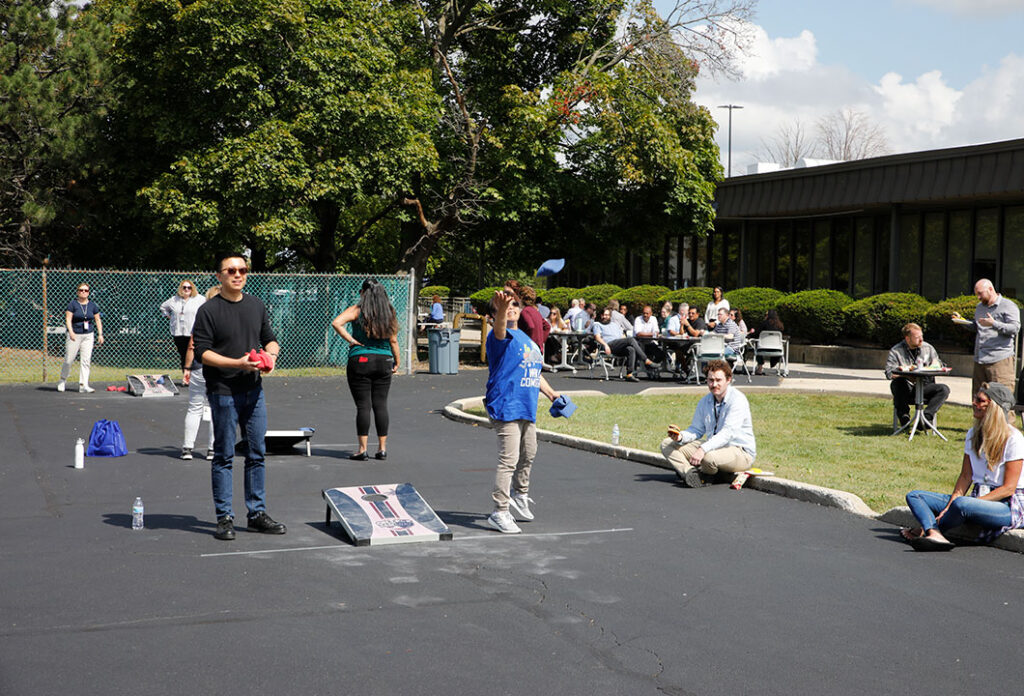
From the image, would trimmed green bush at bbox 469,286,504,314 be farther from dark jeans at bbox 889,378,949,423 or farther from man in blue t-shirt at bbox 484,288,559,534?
man in blue t-shirt at bbox 484,288,559,534

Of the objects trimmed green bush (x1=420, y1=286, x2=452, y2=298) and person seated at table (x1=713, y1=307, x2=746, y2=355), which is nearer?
person seated at table (x1=713, y1=307, x2=746, y2=355)

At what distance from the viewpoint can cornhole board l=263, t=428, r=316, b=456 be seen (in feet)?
38.6

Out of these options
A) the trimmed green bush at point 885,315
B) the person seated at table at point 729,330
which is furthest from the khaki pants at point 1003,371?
the trimmed green bush at point 885,315

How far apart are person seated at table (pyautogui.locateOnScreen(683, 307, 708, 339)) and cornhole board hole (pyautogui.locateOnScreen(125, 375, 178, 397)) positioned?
11.2 m

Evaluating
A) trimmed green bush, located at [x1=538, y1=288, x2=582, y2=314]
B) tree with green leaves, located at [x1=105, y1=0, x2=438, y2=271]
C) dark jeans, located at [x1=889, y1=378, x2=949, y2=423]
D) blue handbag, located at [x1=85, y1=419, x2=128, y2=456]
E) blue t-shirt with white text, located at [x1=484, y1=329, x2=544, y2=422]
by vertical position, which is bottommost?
blue handbag, located at [x1=85, y1=419, x2=128, y2=456]

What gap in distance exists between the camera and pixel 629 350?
2330 centimetres

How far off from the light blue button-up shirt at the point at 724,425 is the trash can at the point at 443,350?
1409 centimetres

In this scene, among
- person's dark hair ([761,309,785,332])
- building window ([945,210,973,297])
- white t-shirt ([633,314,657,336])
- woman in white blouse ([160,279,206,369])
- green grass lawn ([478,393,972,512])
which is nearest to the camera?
green grass lawn ([478,393,972,512])

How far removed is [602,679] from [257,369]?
384 centimetres

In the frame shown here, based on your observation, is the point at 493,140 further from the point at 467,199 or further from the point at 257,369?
the point at 257,369

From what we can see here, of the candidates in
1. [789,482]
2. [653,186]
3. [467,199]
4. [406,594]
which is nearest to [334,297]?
[467,199]

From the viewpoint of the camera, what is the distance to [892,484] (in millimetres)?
10445

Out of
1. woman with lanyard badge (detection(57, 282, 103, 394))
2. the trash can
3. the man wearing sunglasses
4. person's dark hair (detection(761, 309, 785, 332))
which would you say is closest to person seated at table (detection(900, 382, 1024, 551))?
the man wearing sunglasses

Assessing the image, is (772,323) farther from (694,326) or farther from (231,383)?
(231,383)
